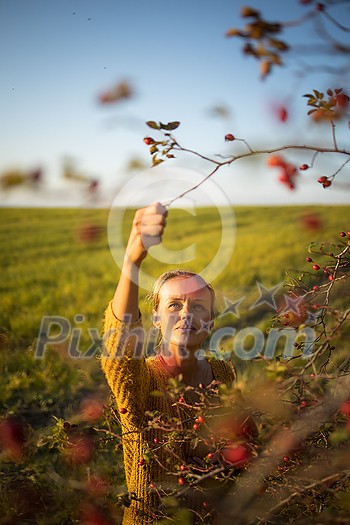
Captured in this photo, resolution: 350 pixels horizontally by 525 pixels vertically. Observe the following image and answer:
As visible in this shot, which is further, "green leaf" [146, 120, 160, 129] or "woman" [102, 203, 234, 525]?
"woman" [102, 203, 234, 525]

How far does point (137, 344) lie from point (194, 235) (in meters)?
16.5

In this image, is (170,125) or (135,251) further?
(135,251)

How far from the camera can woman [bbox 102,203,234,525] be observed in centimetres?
172

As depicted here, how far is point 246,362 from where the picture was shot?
16.7 feet

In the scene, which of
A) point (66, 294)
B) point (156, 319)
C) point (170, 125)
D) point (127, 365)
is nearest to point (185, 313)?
point (156, 319)

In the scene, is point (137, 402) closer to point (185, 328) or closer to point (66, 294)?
point (185, 328)

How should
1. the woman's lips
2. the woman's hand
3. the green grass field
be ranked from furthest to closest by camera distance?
the green grass field
the woman's lips
the woman's hand

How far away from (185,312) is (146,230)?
2.85ft

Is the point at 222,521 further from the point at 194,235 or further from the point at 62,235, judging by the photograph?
the point at 62,235

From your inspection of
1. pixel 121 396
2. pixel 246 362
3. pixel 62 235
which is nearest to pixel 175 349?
pixel 121 396

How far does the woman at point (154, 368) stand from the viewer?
5.64 ft

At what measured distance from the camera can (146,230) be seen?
134cm

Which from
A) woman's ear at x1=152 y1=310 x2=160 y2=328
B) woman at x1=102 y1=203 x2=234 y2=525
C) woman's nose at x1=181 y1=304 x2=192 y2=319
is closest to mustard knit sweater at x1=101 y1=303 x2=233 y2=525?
woman at x1=102 y1=203 x2=234 y2=525

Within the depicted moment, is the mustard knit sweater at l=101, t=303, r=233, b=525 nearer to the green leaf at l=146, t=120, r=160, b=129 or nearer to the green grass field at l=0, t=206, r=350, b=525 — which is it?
the green grass field at l=0, t=206, r=350, b=525
